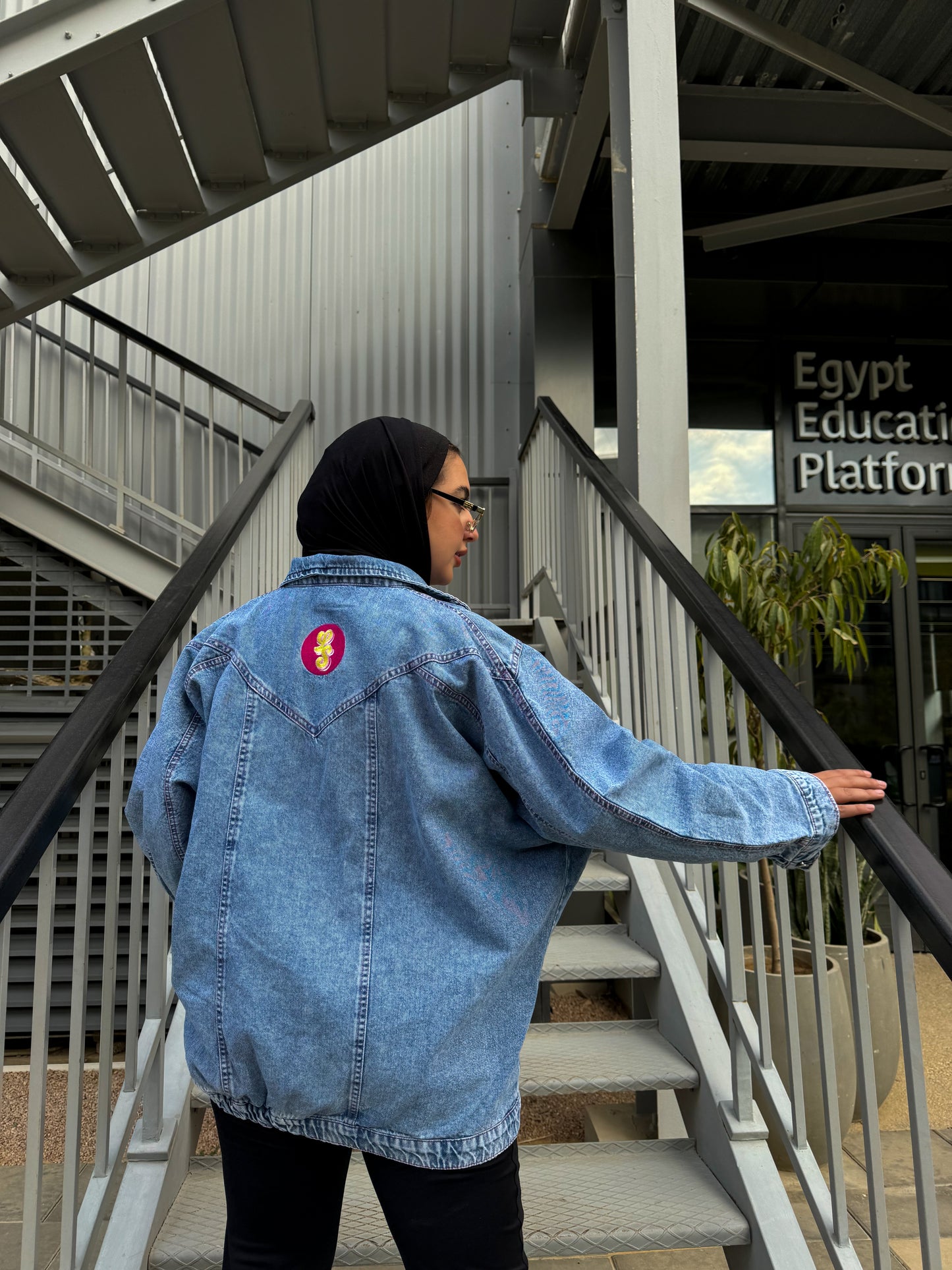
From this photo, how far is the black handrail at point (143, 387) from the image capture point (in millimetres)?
5168

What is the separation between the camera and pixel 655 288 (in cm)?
268

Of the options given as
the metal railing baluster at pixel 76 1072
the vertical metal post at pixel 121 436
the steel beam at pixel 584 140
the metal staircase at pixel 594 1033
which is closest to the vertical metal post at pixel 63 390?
the vertical metal post at pixel 121 436

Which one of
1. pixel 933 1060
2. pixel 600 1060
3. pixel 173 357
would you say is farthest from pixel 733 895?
pixel 173 357

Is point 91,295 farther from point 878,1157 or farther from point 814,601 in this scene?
point 878,1157

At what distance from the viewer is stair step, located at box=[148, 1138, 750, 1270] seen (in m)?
1.68

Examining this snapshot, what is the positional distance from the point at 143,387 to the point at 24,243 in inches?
67.7

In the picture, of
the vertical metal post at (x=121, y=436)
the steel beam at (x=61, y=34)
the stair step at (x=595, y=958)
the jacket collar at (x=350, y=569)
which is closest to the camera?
the jacket collar at (x=350, y=569)

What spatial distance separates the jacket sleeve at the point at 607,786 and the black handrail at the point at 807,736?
0.18 metres

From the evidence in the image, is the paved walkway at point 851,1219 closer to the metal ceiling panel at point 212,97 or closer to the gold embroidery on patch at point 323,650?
the gold embroidery on patch at point 323,650

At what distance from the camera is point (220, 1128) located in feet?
3.42

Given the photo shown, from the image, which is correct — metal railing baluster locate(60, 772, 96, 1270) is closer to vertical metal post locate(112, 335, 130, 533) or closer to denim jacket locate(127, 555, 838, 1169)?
denim jacket locate(127, 555, 838, 1169)

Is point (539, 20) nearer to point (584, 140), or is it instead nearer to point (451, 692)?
point (584, 140)

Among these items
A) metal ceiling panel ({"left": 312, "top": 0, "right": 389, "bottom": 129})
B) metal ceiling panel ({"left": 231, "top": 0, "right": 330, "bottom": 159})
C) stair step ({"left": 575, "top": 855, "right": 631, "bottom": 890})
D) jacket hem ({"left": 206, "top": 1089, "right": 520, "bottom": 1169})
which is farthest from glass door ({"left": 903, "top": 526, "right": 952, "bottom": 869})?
jacket hem ({"left": 206, "top": 1089, "right": 520, "bottom": 1169})

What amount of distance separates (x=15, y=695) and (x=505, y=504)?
279cm
